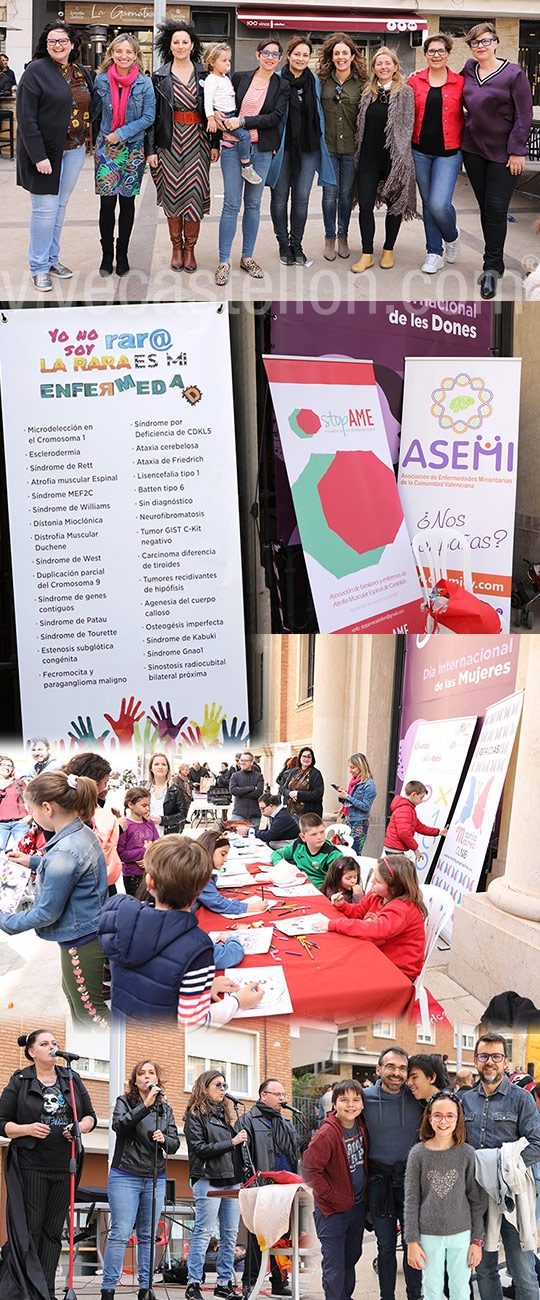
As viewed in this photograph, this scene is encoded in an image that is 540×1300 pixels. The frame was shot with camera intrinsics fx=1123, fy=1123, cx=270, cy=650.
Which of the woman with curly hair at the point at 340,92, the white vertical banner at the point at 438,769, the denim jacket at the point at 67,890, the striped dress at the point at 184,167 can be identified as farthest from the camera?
the white vertical banner at the point at 438,769

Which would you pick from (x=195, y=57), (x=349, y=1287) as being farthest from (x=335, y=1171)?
(x=195, y=57)

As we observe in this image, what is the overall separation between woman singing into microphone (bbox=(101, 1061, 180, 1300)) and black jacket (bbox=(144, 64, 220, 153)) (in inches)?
166

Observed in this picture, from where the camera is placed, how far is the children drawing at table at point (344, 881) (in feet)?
13.9

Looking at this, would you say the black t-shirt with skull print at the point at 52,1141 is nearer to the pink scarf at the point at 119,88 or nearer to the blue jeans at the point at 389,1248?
the blue jeans at the point at 389,1248

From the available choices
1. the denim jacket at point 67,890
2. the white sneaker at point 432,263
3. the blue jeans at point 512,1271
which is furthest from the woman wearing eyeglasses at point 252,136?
the blue jeans at point 512,1271

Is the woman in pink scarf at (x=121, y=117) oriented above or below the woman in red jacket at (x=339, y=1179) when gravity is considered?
above

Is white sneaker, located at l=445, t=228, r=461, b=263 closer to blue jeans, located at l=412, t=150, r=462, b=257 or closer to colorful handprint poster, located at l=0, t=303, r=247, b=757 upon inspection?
blue jeans, located at l=412, t=150, r=462, b=257

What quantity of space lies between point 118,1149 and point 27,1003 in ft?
2.22

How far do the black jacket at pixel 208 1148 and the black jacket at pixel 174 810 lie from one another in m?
1.64

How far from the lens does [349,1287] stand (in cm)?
357

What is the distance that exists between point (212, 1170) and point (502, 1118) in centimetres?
95

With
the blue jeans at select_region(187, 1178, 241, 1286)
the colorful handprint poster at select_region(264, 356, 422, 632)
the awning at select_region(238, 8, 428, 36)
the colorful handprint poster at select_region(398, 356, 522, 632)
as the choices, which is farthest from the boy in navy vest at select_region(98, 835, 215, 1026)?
the awning at select_region(238, 8, 428, 36)

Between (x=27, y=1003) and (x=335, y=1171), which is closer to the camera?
(x=335, y=1171)

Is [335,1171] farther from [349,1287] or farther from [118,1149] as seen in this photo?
[118,1149]
